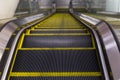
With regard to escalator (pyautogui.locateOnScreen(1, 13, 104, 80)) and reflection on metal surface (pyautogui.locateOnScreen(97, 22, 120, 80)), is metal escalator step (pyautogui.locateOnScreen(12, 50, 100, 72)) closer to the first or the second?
escalator (pyautogui.locateOnScreen(1, 13, 104, 80))

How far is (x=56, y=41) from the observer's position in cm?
338

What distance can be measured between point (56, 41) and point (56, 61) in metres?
0.59

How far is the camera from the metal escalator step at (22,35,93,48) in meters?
3.31

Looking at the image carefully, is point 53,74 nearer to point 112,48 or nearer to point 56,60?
point 56,60

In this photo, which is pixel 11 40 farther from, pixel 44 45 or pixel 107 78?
pixel 107 78

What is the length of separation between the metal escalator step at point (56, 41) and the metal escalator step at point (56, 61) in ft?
0.94

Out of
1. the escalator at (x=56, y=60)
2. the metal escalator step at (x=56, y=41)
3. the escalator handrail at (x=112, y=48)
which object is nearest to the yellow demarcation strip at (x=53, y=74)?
the escalator at (x=56, y=60)

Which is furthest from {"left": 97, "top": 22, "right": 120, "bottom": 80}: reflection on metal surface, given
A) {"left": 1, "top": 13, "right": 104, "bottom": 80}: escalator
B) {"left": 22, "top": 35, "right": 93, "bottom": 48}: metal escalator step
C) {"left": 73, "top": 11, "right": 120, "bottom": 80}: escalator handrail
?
{"left": 22, "top": 35, "right": 93, "bottom": 48}: metal escalator step

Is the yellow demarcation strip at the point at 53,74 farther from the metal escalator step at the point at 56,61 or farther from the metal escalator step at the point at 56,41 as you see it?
the metal escalator step at the point at 56,41

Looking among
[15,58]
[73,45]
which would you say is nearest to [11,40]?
[15,58]

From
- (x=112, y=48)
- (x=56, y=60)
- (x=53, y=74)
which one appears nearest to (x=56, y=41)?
(x=56, y=60)

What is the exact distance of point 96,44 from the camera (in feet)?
10.0

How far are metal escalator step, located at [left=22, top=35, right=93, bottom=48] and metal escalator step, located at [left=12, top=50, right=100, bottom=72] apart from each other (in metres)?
0.29

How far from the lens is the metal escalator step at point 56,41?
3.31 meters
